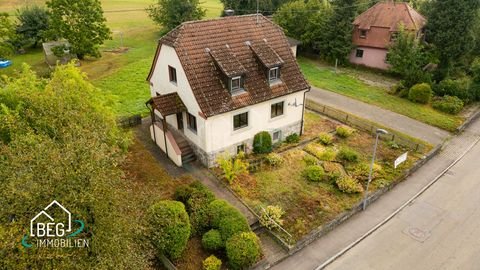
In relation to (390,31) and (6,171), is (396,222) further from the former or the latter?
(390,31)

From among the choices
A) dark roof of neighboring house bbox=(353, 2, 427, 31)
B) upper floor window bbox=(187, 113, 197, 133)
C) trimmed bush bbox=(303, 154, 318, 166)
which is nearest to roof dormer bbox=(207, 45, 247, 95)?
upper floor window bbox=(187, 113, 197, 133)

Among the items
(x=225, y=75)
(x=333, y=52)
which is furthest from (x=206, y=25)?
(x=333, y=52)

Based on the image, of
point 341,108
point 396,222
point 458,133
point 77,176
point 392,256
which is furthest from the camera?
point 341,108

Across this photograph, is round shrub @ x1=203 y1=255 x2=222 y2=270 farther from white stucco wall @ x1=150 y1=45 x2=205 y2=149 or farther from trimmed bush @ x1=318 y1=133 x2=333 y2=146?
trimmed bush @ x1=318 y1=133 x2=333 y2=146

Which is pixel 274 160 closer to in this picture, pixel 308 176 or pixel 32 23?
pixel 308 176

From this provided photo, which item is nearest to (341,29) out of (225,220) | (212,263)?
(225,220)

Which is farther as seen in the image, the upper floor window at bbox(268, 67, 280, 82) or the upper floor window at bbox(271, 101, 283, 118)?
the upper floor window at bbox(271, 101, 283, 118)
